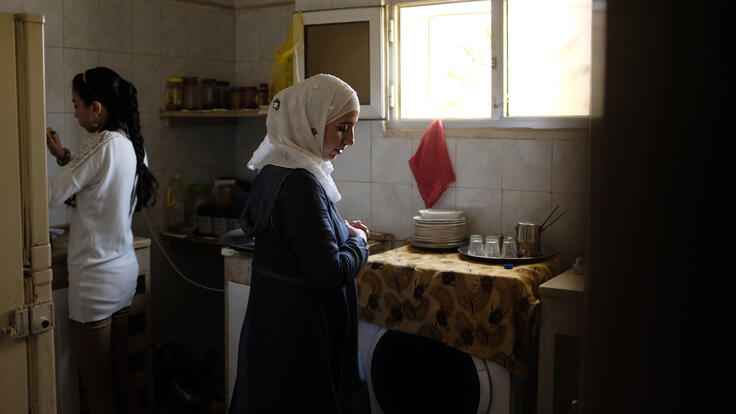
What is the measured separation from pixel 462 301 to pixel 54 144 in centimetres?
177

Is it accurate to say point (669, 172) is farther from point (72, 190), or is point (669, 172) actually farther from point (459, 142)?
point (459, 142)

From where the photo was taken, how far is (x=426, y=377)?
8.07 ft

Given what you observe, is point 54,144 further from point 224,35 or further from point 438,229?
point 438,229

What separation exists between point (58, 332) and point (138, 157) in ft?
2.44

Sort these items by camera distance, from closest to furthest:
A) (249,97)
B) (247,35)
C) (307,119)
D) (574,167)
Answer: (574,167) → (307,119) → (249,97) → (247,35)

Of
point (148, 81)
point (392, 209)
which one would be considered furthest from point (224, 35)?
point (392, 209)

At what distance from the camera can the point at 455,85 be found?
2887 mm

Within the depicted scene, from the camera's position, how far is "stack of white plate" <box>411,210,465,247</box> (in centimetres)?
274

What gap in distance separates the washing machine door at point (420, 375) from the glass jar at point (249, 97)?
1424mm

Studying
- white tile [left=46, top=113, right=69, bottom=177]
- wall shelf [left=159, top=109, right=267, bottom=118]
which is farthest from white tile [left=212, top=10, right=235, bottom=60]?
white tile [left=46, top=113, right=69, bottom=177]

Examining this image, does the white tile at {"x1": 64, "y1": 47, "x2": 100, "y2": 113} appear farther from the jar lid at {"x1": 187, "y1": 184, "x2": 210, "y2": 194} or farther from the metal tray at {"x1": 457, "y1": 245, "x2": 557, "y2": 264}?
the metal tray at {"x1": 457, "y1": 245, "x2": 557, "y2": 264}

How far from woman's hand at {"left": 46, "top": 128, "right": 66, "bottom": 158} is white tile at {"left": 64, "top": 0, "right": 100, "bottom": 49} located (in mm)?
462

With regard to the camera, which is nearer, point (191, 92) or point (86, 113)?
point (86, 113)

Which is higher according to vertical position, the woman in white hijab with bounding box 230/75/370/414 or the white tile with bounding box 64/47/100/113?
the white tile with bounding box 64/47/100/113
